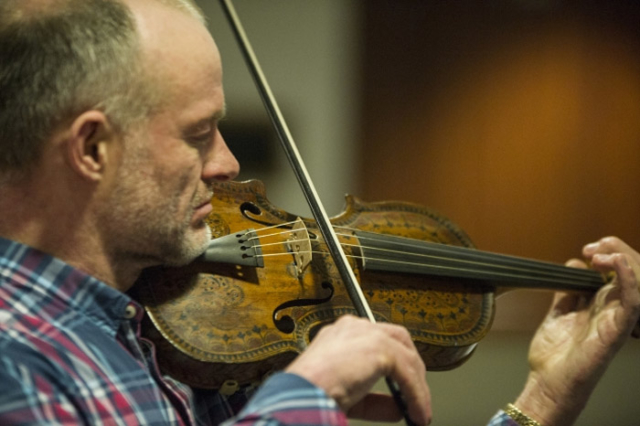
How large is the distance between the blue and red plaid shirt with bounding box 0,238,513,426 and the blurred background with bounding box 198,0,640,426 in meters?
1.20

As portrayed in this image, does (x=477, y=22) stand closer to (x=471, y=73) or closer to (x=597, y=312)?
(x=471, y=73)

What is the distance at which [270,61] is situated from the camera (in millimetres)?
2068

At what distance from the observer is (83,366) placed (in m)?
0.69

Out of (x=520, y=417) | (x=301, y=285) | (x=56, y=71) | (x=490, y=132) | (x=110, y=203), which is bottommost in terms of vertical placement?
(x=520, y=417)

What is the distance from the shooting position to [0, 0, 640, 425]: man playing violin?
685 millimetres

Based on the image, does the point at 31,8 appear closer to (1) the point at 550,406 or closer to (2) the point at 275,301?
(2) the point at 275,301

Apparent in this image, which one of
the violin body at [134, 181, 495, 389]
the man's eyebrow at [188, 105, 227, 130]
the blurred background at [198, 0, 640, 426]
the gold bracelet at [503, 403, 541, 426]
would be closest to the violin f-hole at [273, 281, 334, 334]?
the violin body at [134, 181, 495, 389]

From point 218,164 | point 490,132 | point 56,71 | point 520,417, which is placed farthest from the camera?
point 490,132

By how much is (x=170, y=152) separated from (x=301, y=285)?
0.24 metres

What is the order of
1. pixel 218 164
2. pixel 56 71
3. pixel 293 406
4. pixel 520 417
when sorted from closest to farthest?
pixel 293 406 → pixel 56 71 → pixel 218 164 → pixel 520 417

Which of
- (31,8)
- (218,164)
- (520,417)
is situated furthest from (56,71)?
(520,417)

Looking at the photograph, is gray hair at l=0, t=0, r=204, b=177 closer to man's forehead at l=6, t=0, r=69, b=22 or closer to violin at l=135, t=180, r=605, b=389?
man's forehead at l=6, t=0, r=69, b=22

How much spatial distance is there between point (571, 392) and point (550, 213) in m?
0.92

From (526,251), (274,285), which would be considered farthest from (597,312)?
(526,251)
